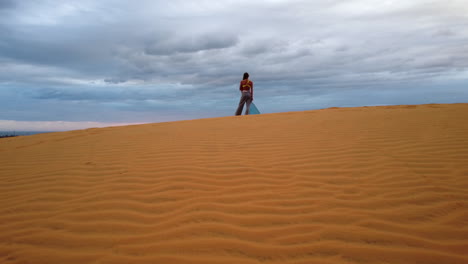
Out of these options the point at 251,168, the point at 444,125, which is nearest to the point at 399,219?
the point at 251,168

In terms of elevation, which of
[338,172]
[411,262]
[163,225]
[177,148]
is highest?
[177,148]

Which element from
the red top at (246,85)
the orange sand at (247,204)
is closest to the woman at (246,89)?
the red top at (246,85)

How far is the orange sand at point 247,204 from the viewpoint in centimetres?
250

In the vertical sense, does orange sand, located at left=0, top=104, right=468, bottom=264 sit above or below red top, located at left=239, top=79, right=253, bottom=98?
A: below

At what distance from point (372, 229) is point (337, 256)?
0.61 m

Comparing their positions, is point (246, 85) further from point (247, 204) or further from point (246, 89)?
point (247, 204)

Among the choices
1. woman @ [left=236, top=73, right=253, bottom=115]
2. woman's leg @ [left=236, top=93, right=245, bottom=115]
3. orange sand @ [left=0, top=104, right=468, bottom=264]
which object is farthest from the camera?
woman's leg @ [left=236, top=93, right=245, bottom=115]

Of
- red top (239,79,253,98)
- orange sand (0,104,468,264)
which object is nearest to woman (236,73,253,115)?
red top (239,79,253,98)

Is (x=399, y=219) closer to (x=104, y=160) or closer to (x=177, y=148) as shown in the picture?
(x=177, y=148)

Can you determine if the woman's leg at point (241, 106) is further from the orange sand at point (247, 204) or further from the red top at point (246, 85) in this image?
the orange sand at point (247, 204)

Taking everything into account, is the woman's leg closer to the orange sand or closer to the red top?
the red top

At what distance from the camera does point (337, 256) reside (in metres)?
2.36

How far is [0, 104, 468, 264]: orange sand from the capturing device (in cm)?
250

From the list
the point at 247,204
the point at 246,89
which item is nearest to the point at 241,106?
the point at 246,89
